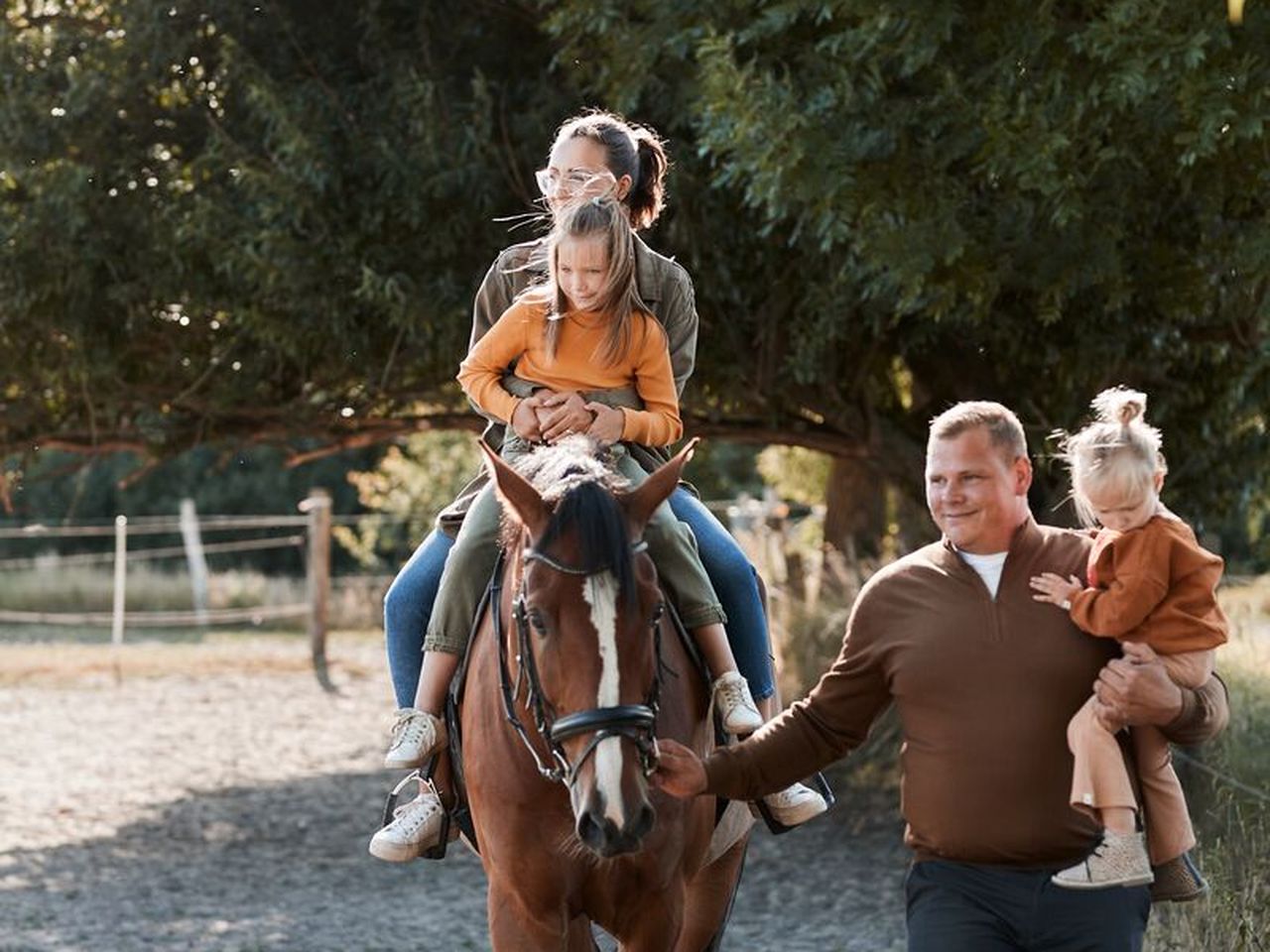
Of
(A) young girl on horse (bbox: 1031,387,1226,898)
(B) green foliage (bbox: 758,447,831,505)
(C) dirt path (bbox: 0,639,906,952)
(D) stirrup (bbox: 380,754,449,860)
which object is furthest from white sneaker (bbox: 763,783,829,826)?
(B) green foliage (bbox: 758,447,831,505)

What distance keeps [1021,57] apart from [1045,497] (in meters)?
3.86

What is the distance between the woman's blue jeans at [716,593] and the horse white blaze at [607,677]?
140 centimetres

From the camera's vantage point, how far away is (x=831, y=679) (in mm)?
4238

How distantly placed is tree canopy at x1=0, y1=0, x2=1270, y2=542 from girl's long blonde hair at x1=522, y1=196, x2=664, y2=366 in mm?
2828

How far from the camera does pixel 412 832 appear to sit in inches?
213

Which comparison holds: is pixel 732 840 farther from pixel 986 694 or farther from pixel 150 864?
pixel 150 864

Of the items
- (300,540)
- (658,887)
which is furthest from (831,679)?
(300,540)

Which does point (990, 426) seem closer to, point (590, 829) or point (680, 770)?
point (680, 770)

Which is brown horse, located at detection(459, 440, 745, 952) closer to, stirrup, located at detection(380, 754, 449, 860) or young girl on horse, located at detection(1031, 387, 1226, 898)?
stirrup, located at detection(380, 754, 449, 860)

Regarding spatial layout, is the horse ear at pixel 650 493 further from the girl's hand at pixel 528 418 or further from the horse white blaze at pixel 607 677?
the girl's hand at pixel 528 418

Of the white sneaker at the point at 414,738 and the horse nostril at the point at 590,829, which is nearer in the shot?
the horse nostril at the point at 590,829

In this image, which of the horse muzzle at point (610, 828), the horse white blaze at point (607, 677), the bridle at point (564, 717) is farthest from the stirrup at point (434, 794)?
the horse muzzle at point (610, 828)

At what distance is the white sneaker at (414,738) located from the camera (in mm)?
5184

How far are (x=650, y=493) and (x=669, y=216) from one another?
6452mm
